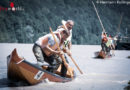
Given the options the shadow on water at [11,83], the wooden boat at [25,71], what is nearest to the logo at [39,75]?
the wooden boat at [25,71]

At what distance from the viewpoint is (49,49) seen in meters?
4.77

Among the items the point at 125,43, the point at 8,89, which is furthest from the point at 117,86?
the point at 125,43

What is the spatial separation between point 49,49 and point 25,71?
497mm

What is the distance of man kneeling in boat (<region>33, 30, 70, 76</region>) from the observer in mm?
4809

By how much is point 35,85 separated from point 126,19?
36.0 ft

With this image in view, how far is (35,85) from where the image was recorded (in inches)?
193

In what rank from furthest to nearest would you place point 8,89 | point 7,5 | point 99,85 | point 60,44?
point 7,5 < point 99,85 < point 60,44 < point 8,89

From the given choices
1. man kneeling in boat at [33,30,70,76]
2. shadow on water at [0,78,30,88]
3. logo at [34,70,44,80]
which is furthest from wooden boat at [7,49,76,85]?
man kneeling in boat at [33,30,70,76]

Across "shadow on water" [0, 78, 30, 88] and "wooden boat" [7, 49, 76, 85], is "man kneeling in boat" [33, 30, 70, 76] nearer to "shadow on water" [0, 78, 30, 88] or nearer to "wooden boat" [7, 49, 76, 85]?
"wooden boat" [7, 49, 76, 85]

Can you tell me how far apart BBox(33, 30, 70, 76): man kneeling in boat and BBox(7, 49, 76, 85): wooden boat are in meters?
0.26

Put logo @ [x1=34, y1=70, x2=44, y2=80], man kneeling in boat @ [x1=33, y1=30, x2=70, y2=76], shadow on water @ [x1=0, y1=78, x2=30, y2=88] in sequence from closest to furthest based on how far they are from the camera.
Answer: logo @ [x1=34, y1=70, x2=44, y2=80], man kneeling in boat @ [x1=33, y1=30, x2=70, y2=76], shadow on water @ [x1=0, y1=78, x2=30, y2=88]

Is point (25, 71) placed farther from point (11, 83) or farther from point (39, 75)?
point (11, 83)

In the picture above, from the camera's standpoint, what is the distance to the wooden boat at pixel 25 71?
14.8ft

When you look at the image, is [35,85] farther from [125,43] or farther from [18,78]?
[125,43]
